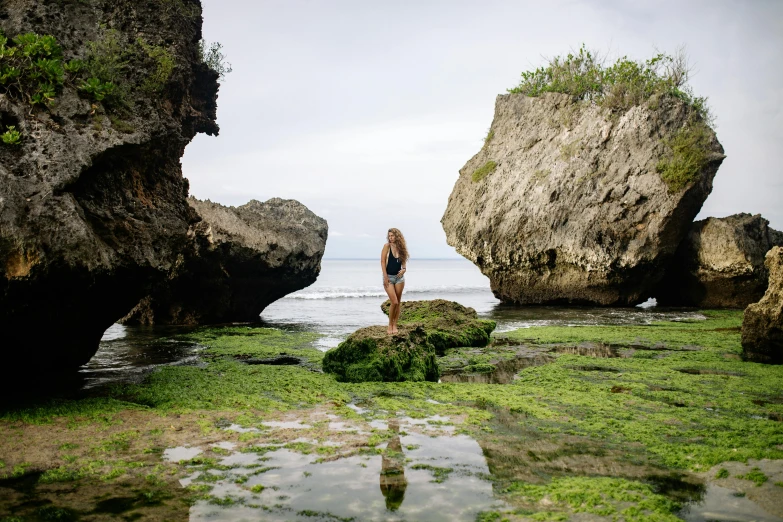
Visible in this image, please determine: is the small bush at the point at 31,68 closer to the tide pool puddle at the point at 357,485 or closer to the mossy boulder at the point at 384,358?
the tide pool puddle at the point at 357,485

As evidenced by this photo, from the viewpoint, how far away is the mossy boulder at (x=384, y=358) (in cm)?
1035

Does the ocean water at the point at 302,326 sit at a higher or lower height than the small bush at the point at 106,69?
lower

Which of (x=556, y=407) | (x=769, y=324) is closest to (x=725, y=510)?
(x=556, y=407)

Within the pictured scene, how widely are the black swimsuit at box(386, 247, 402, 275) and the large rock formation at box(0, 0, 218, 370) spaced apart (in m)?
3.76

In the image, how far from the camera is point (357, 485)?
5422 mm

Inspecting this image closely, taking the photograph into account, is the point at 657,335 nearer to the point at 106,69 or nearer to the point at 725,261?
the point at 725,261

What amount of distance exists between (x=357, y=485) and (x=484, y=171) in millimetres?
28644

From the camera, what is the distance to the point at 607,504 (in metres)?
4.95

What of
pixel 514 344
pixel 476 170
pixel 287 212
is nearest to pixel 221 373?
pixel 514 344

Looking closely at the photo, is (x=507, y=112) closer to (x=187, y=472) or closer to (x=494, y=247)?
(x=494, y=247)

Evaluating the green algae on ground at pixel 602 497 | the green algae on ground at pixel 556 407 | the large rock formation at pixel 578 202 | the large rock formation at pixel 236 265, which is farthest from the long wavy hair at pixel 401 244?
the large rock formation at pixel 578 202

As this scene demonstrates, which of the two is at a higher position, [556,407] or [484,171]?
[484,171]

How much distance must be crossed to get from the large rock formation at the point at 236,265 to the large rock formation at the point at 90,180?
7634 mm

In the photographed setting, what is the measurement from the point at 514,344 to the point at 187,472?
35.5 ft
